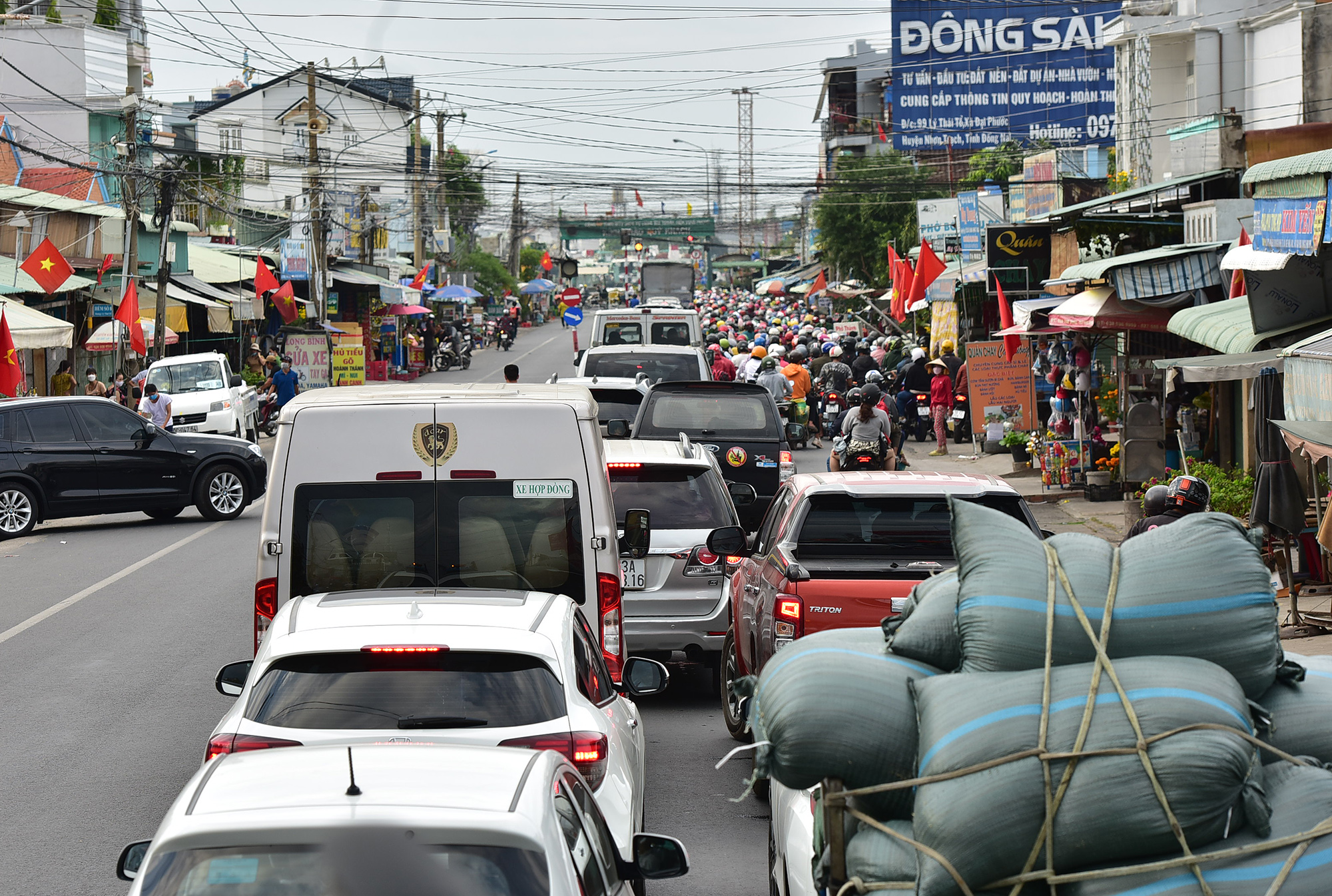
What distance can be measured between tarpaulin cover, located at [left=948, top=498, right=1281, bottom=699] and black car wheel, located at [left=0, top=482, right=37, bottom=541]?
17398 mm

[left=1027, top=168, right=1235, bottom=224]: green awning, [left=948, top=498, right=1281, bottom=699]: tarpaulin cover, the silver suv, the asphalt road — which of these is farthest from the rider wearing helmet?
[left=1027, top=168, right=1235, bottom=224]: green awning

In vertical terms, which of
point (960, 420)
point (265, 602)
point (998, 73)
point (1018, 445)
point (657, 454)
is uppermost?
point (998, 73)

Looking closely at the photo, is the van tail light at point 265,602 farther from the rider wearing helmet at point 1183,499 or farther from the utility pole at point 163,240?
the utility pole at point 163,240

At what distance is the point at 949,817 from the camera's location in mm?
3523

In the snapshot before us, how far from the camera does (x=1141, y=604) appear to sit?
12.5 feet

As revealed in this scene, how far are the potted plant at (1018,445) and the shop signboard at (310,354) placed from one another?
20.1 metres

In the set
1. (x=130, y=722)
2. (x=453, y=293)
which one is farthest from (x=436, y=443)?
(x=453, y=293)

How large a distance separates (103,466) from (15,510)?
1206mm

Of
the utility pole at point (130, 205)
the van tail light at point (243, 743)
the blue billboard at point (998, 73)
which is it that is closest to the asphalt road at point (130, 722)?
the van tail light at point (243, 743)

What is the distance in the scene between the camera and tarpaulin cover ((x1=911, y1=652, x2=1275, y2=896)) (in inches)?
134

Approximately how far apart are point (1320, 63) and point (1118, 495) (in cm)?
978

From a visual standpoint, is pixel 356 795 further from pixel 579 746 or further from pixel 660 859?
pixel 579 746

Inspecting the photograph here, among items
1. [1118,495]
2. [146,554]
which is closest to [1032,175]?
[1118,495]

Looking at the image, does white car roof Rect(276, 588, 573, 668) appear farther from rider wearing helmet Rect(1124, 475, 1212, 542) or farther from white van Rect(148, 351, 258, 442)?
white van Rect(148, 351, 258, 442)
